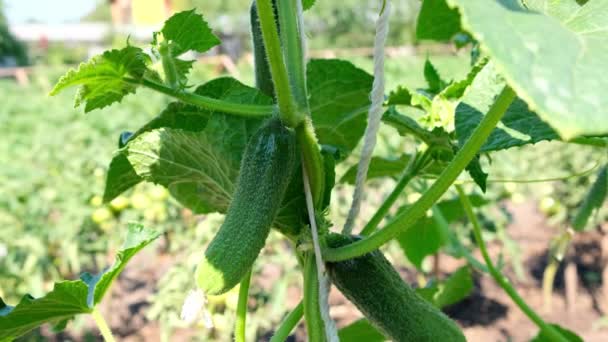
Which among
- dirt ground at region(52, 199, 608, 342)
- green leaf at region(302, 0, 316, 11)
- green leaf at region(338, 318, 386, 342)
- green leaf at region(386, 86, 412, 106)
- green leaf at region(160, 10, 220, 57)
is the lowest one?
dirt ground at region(52, 199, 608, 342)

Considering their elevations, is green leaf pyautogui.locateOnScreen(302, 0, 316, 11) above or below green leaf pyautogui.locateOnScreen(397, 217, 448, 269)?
above

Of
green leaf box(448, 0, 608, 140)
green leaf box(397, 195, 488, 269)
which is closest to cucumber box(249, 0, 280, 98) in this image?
green leaf box(448, 0, 608, 140)

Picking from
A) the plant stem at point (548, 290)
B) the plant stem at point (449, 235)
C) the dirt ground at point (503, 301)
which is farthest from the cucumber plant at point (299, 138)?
the plant stem at point (548, 290)

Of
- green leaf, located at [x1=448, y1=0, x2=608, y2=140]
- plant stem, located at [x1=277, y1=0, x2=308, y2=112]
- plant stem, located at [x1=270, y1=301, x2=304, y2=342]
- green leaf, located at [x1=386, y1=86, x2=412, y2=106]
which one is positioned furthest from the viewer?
green leaf, located at [x1=386, y1=86, x2=412, y2=106]

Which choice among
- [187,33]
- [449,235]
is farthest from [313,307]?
[449,235]

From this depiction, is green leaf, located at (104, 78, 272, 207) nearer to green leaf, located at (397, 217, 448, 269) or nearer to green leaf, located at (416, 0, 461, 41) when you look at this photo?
green leaf, located at (416, 0, 461, 41)

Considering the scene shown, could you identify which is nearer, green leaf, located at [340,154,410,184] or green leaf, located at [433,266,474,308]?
green leaf, located at [340,154,410,184]

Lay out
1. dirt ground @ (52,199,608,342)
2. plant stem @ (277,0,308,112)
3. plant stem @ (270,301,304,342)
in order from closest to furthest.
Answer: plant stem @ (277,0,308,112) → plant stem @ (270,301,304,342) → dirt ground @ (52,199,608,342)
